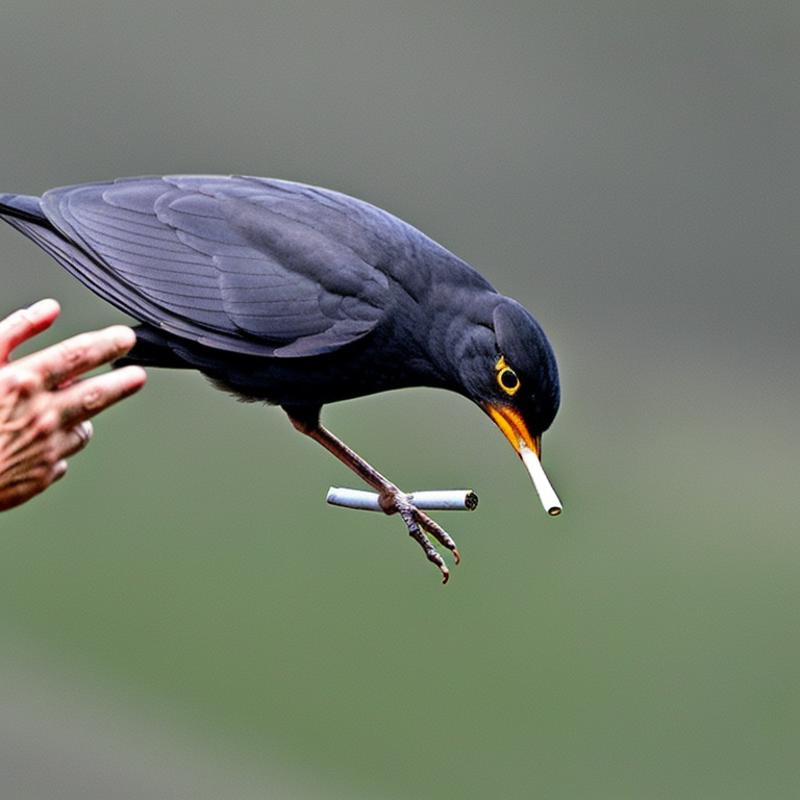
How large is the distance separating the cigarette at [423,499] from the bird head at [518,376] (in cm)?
11

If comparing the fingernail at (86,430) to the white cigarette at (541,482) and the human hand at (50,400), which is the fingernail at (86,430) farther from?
the white cigarette at (541,482)

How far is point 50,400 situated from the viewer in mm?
1748

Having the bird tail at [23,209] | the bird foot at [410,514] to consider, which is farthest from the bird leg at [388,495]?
the bird tail at [23,209]

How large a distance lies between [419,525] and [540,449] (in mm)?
292

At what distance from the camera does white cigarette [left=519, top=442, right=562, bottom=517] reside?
74.9 inches

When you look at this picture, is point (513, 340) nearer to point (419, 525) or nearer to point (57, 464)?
point (419, 525)

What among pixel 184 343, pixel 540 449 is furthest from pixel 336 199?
pixel 540 449

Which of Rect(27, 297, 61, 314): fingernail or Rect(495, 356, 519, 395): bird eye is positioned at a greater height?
Rect(27, 297, 61, 314): fingernail

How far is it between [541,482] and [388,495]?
38 centimetres

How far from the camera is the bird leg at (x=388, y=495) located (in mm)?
2311

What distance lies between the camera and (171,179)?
237 centimetres

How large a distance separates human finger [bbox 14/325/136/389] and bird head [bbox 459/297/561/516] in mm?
626

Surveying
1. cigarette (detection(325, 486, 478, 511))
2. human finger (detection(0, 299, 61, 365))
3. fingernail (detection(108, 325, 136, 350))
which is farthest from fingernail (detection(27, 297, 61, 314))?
cigarette (detection(325, 486, 478, 511))

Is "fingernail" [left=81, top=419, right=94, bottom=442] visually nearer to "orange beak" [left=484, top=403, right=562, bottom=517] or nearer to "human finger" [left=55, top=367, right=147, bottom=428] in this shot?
"human finger" [left=55, top=367, right=147, bottom=428]
